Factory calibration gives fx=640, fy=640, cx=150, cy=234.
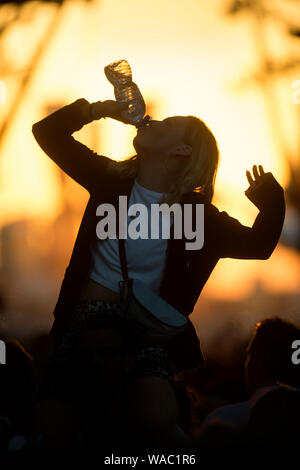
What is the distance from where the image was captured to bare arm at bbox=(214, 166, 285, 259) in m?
2.37

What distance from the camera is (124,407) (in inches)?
80.7

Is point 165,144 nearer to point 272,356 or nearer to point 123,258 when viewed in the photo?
point 123,258

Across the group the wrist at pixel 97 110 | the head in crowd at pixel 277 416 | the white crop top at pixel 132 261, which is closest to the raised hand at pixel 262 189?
the white crop top at pixel 132 261

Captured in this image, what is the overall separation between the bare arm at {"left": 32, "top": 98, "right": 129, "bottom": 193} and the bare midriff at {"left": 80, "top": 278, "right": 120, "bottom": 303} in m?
0.41

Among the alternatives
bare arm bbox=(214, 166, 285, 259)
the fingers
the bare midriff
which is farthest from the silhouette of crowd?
the fingers

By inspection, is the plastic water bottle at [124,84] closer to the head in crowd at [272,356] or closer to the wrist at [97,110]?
the wrist at [97,110]

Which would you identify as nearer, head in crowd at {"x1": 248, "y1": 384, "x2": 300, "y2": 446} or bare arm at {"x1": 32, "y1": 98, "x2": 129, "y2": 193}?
head in crowd at {"x1": 248, "y1": 384, "x2": 300, "y2": 446}

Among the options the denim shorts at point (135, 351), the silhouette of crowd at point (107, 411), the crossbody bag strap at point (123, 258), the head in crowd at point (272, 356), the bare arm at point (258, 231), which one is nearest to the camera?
the silhouette of crowd at point (107, 411)

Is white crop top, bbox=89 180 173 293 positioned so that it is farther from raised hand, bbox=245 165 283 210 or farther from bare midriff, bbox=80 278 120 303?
raised hand, bbox=245 165 283 210

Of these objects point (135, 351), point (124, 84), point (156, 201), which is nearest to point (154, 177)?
point (156, 201)

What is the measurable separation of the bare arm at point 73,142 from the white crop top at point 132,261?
0.27 m

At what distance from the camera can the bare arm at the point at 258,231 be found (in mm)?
2367

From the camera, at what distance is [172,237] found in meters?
2.34

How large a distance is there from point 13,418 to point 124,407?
679 mm
